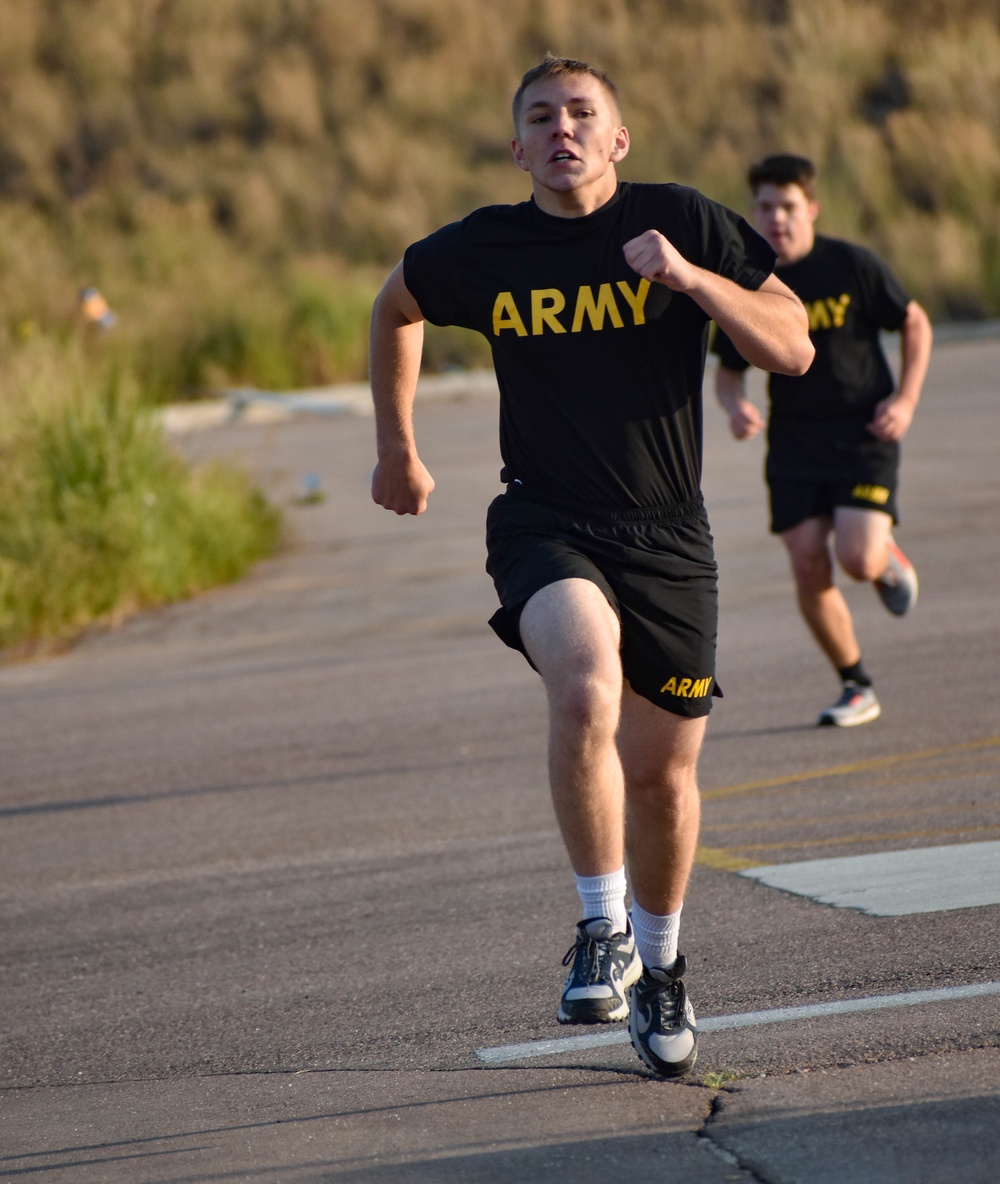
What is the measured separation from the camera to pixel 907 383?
27.6 ft

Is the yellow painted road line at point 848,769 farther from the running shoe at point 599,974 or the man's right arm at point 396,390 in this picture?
the running shoe at point 599,974

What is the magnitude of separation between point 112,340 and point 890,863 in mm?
22395

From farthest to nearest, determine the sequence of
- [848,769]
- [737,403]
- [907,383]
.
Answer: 1. [737,403]
2. [907,383]
3. [848,769]

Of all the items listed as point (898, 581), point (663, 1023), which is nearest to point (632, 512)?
point (663, 1023)

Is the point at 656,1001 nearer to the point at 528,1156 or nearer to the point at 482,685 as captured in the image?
the point at 528,1156

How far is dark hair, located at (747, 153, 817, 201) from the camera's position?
8258 mm

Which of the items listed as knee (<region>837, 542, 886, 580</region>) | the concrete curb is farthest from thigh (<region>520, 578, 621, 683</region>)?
the concrete curb

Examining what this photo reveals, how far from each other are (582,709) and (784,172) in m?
4.64

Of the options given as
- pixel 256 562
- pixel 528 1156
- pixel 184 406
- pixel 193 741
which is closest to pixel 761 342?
pixel 528 1156

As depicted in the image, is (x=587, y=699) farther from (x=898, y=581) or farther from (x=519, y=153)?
(x=898, y=581)

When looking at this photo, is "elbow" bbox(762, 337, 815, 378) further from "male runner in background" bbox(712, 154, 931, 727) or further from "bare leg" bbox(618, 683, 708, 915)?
"male runner in background" bbox(712, 154, 931, 727)

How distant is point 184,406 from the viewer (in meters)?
29.3

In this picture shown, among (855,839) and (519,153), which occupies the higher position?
(519,153)

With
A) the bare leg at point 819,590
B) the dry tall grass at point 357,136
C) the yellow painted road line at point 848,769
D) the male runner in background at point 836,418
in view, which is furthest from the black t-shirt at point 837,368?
the dry tall grass at point 357,136
